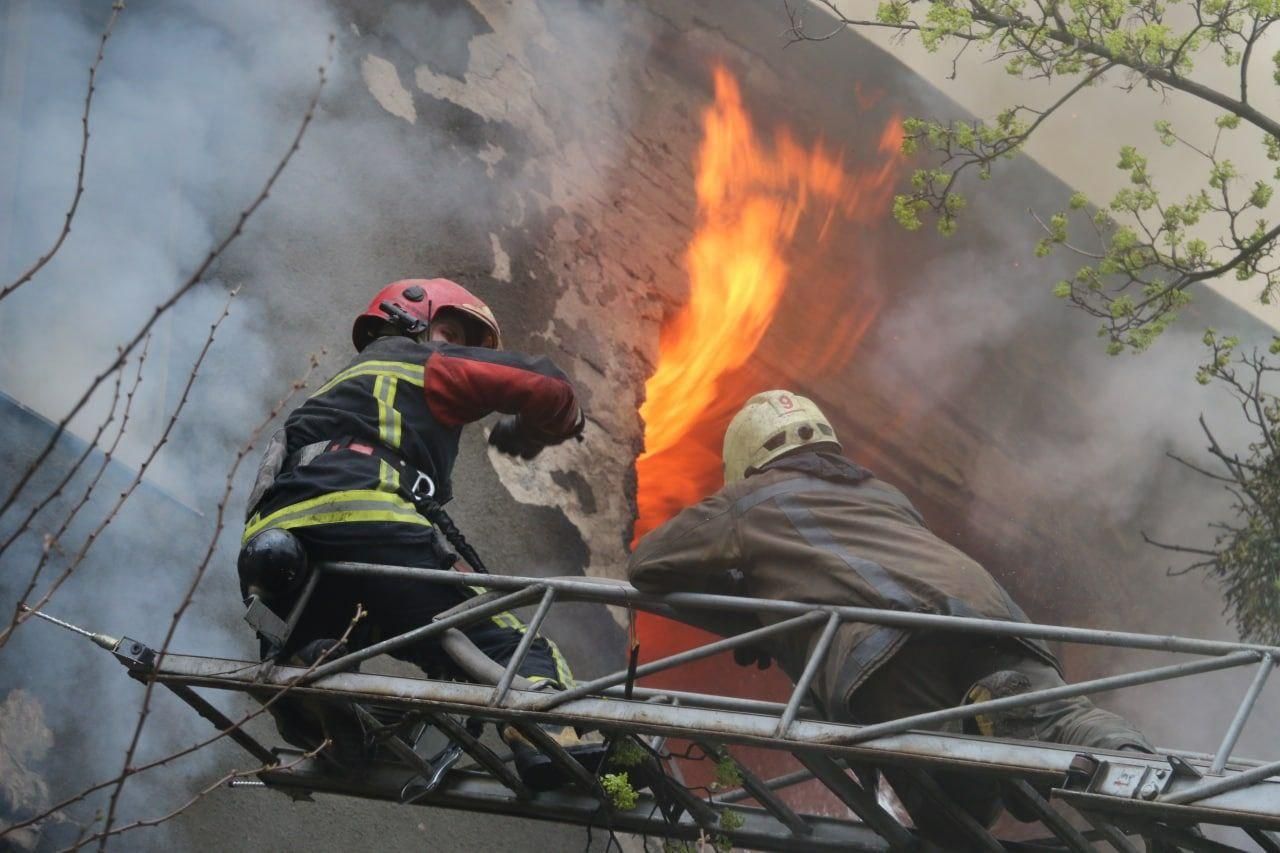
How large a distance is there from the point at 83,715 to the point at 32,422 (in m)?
1.21

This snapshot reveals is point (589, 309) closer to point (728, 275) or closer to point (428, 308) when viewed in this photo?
point (728, 275)

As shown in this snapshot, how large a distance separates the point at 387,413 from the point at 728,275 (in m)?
4.58

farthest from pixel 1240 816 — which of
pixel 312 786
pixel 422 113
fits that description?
pixel 422 113

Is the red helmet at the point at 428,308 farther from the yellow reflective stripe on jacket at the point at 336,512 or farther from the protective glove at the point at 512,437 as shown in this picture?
the yellow reflective stripe on jacket at the point at 336,512

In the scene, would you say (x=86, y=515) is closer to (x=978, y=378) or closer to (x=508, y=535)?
(x=508, y=535)

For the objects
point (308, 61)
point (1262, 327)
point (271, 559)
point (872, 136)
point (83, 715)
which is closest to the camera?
point (271, 559)

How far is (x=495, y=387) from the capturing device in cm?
462

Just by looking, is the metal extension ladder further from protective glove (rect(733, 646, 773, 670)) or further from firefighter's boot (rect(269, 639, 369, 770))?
protective glove (rect(733, 646, 773, 670))

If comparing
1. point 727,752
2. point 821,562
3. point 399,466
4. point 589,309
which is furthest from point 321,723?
point 589,309

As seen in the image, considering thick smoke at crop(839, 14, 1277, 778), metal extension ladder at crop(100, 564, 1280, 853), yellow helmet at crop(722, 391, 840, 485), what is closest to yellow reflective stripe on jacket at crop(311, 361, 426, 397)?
metal extension ladder at crop(100, 564, 1280, 853)

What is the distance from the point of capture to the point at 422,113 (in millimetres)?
7500

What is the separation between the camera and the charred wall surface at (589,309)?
6.14 m

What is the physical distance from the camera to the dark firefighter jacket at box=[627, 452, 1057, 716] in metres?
4.10

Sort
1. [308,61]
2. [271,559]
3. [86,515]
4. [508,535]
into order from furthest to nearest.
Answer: [308,61] → [508,535] → [86,515] → [271,559]
